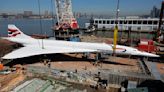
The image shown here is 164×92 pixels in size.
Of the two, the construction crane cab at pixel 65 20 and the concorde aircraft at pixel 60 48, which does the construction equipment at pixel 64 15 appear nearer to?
the construction crane cab at pixel 65 20

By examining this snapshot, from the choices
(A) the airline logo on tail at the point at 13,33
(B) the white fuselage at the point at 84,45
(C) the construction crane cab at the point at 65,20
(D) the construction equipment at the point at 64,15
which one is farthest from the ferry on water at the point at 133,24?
(A) the airline logo on tail at the point at 13,33

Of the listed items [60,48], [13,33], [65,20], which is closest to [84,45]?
[60,48]

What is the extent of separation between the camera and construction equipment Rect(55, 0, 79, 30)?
236 feet

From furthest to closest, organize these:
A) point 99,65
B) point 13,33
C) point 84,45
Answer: point 13,33
point 84,45
point 99,65

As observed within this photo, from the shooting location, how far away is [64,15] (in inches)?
2884

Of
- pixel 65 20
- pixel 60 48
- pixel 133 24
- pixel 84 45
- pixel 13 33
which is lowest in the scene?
pixel 60 48

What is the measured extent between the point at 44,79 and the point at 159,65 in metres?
20.7

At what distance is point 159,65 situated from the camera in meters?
35.3

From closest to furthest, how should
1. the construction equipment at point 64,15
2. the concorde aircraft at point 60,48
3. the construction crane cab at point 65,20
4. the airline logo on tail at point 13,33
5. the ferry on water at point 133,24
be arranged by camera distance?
the concorde aircraft at point 60,48 → the airline logo on tail at point 13,33 → the ferry on water at point 133,24 → the construction crane cab at point 65,20 → the construction equipment at point 64,15

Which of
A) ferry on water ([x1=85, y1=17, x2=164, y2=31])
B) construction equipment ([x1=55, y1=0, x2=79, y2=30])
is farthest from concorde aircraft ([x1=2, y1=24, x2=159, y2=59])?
ferry on water ([x1=85, y1=17, x2=164, y2=31])

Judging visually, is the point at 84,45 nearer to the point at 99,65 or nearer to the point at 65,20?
the point at 99,65

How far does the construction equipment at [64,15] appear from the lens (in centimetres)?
7181

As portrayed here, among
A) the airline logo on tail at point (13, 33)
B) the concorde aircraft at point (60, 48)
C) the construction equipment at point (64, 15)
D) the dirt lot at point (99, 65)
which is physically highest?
the construction equipment at point (64, 15)

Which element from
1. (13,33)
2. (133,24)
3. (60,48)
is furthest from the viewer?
(133,24)
